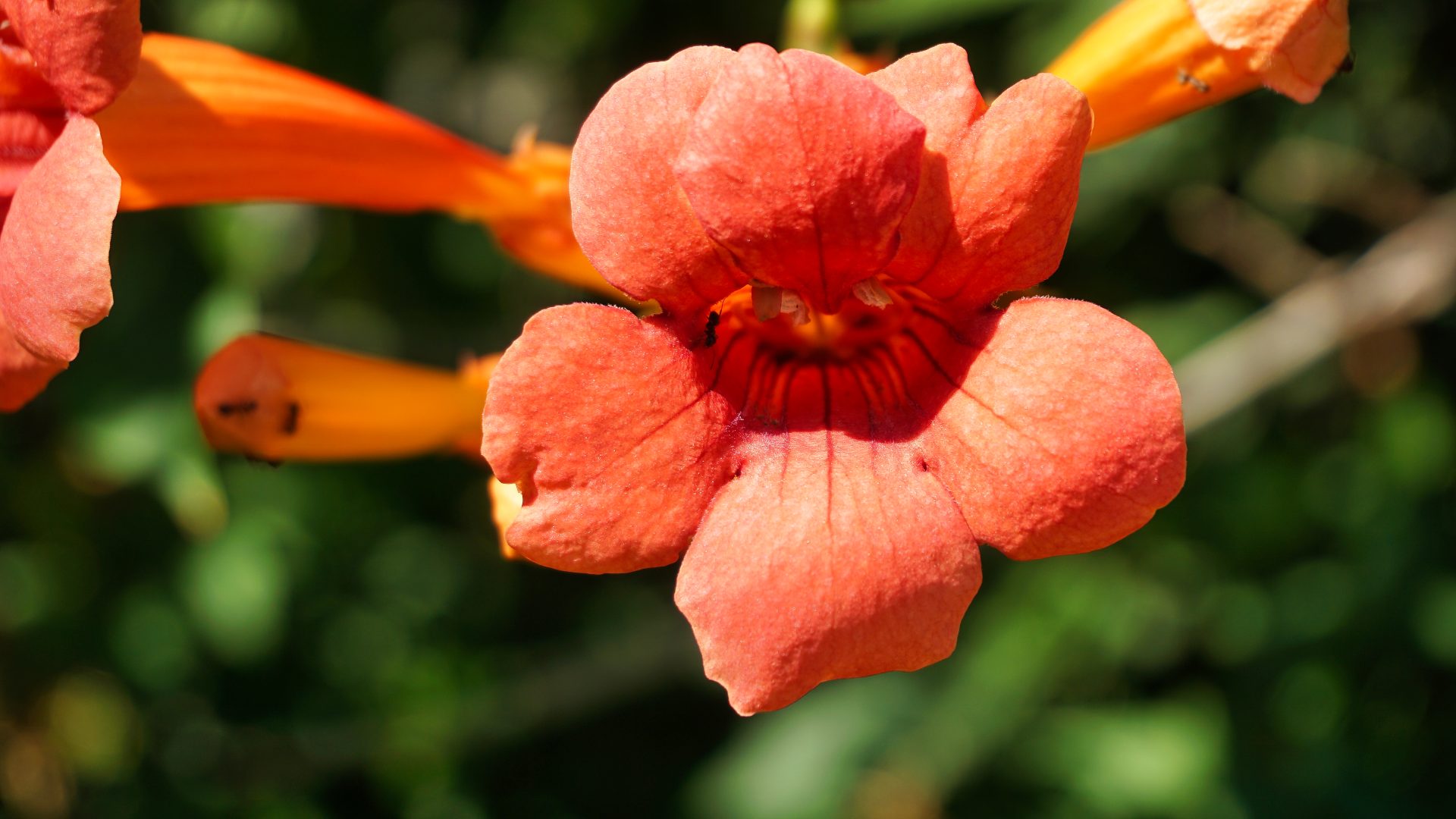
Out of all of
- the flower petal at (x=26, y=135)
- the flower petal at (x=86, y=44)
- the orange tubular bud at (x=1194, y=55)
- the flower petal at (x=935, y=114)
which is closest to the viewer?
the flower petal at (x=935, y=114)

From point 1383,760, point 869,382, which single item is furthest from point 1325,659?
point 869,382

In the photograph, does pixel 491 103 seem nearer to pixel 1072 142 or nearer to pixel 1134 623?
pixel 1134 623

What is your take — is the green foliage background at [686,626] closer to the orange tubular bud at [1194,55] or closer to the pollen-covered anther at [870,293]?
the orange tubular bud at [1194,55]

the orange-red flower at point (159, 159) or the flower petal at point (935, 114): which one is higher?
the flower petal at point (935, 114)

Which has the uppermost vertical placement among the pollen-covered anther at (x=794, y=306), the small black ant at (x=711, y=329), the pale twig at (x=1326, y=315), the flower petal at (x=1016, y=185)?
the flower petal at (x=1016, y=185)

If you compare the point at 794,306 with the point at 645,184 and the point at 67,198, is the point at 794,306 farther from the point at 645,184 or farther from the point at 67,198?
the point at 67,198

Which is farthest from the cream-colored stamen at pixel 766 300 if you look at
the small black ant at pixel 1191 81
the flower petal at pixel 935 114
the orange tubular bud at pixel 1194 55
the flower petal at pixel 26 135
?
the flower petal at pixel 26 135

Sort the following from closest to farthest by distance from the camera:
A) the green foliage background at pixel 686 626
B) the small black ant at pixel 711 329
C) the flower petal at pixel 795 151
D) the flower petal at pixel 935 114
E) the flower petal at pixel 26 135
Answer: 1. the flower petal at pixel 795 151
2. the flower petal at pixel 935 114
3. the small black ant at pixel 711 329
4. the flower petal at pixel 26 135
5. the green foliage background at pixel 686 626

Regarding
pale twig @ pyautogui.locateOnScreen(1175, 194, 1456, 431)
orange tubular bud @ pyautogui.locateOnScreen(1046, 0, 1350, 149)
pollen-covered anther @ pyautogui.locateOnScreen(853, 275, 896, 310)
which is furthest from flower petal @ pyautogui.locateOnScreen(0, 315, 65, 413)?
pale twig @ pyautogui.locateOnScreen(1175, 194, 1456, 431)
